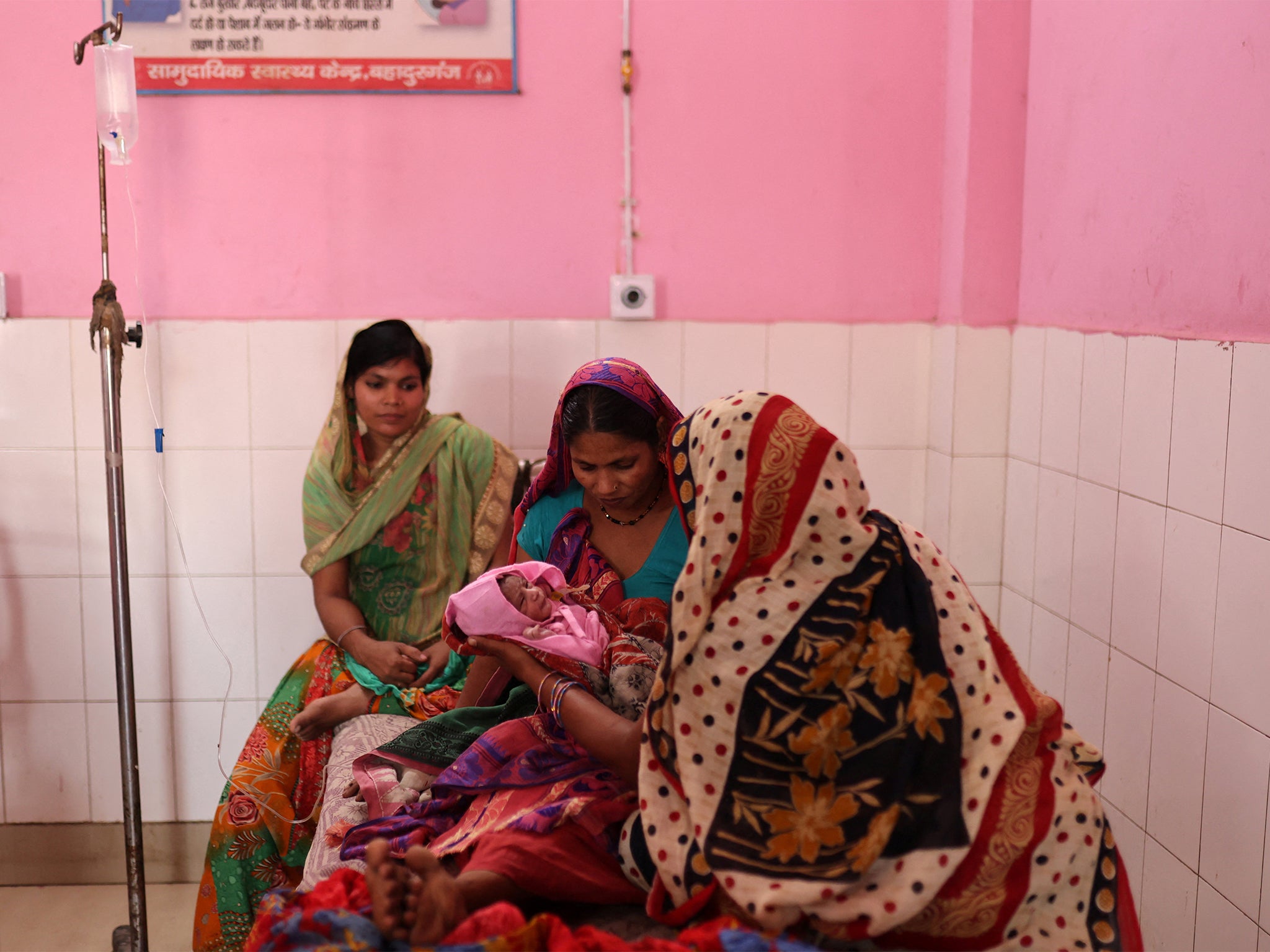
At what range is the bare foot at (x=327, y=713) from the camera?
103 inches

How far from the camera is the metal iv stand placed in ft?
8.96

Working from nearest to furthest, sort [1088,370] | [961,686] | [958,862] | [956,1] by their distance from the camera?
[958,862] → [961,686] → [1088,370] → [956,1]

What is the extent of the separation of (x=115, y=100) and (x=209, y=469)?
103 centimetres

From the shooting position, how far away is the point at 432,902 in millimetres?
1550

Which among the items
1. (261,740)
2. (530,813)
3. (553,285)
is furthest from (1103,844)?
(553,285)

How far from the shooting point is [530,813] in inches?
70.4

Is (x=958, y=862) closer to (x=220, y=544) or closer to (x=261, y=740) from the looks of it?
(x=261, y=740)

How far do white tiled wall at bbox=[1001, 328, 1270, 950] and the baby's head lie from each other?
49.9 inches

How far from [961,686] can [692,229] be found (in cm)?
186

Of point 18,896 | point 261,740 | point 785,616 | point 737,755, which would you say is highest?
point 785,616

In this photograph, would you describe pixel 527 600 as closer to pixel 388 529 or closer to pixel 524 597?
pixel 524 597

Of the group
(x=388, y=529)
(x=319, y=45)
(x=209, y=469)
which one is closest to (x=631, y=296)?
(x=388, y=529)

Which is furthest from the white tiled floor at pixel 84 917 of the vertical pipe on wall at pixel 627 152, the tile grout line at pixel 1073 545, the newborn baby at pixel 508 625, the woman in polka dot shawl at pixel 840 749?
the tile grout line at pixel 1073 545

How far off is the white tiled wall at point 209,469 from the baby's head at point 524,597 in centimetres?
127
